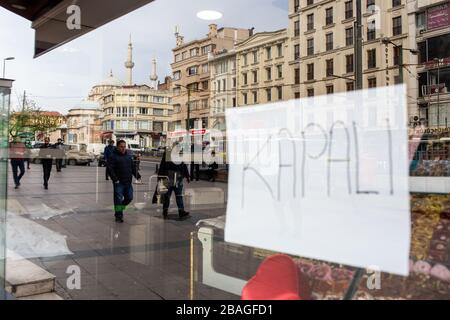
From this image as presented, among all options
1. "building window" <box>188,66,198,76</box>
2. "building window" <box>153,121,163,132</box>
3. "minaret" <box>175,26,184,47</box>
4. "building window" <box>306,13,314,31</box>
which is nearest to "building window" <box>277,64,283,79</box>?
"building window" <box>306,13,314,31</box>

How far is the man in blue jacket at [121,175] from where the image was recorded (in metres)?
7.04

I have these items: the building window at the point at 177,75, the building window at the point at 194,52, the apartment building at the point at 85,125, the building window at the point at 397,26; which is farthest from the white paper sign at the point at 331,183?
the apartment building at the point at 85,125

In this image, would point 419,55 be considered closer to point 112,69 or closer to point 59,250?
point 112,69

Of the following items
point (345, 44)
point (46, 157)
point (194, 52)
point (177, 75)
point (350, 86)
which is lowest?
point (46, 157)

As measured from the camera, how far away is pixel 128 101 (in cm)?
488

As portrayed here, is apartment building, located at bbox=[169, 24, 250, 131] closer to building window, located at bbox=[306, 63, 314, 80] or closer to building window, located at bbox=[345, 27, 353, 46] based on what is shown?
building window, located at bbox=[306, 63, 314, 80]

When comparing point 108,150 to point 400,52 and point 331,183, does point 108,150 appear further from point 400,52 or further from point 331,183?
point 400,52

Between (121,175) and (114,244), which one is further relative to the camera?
(121,175)

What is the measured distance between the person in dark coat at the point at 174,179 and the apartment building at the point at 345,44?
8.90ft

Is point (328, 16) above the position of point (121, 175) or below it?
above

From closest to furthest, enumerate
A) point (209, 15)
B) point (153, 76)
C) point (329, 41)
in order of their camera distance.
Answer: point (329, 41) < point (209, 15) < point (153, 76)

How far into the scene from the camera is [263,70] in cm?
267

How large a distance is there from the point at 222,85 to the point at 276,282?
1.69m

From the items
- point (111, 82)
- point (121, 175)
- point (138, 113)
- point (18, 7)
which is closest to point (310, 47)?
point (138, 113)
